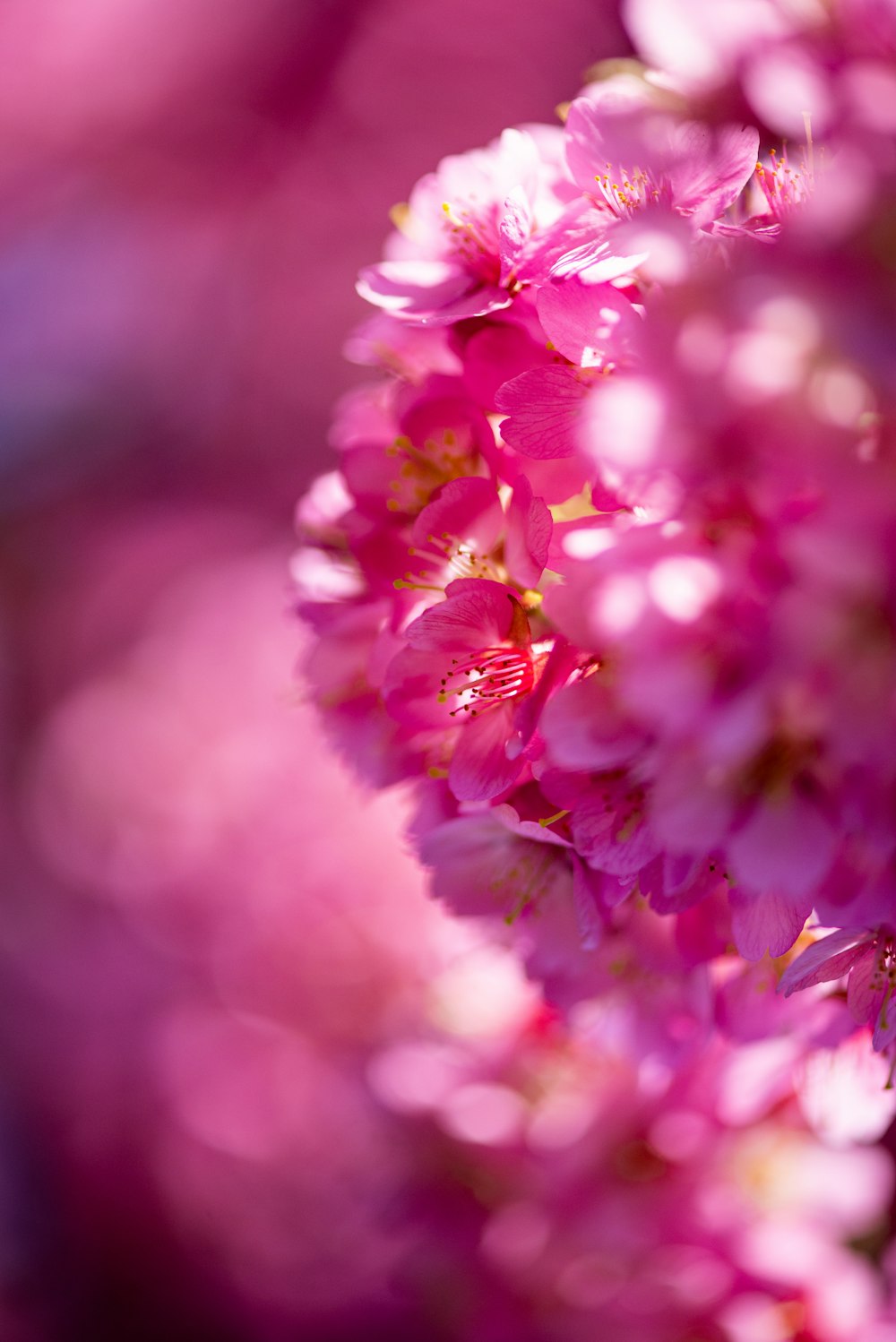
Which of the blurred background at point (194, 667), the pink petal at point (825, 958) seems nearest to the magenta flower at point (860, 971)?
the pink petal at point (825, 958)

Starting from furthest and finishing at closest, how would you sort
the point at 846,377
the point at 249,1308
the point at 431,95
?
the point at 431,95
the point at 249,1308
the point at 846,377

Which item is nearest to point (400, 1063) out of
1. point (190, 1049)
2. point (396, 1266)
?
point (396, 1266)

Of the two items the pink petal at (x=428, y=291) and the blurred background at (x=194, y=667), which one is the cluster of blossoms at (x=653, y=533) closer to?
the pink petal at (x=428, y=291)

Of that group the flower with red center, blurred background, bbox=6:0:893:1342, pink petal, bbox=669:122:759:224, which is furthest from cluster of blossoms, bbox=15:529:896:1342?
pink petal, bbox=669:122:759:224

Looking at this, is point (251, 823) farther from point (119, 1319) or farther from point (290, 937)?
point (119, 1319)

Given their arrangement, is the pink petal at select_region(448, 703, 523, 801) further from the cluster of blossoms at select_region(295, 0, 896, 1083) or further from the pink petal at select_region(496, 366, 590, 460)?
the pink petal at select_region(496, 366, 590, 460)

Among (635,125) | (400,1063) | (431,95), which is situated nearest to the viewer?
(635,125)

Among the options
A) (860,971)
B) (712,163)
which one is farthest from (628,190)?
(860,971)

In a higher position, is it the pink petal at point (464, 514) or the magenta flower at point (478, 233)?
the magenta flower at point (478, 233)
